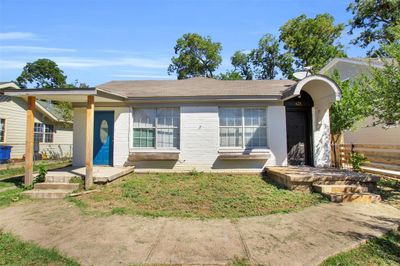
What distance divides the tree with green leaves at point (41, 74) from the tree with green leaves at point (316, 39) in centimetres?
5437

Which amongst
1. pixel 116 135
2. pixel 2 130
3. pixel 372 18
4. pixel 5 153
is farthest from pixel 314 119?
pixel 2 130

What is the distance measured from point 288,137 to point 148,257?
799 centimetres

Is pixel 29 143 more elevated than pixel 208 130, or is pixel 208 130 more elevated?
pixel 208 130

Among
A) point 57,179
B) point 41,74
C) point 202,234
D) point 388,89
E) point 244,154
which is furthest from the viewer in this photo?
point 41,74

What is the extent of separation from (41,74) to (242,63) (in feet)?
169

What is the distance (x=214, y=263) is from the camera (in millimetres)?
3158

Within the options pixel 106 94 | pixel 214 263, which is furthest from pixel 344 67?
pixel 214 263

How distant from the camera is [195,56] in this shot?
35.2 meters

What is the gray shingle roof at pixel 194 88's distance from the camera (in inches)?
370

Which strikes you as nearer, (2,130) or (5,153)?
(5,153)

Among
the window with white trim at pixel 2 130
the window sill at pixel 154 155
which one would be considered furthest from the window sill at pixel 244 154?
the window with white trim at pixel 2 130

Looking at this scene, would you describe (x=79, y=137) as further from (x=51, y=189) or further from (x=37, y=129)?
(x=37, y=129)

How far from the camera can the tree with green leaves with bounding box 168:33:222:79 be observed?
34.9 meters

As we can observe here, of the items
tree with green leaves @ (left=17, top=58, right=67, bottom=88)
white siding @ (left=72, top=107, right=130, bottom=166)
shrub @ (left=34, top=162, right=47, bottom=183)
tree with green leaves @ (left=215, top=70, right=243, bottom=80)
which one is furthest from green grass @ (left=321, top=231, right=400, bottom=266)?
tree with green leaves @ (left=17, top=58, right=67, bottom=88)
